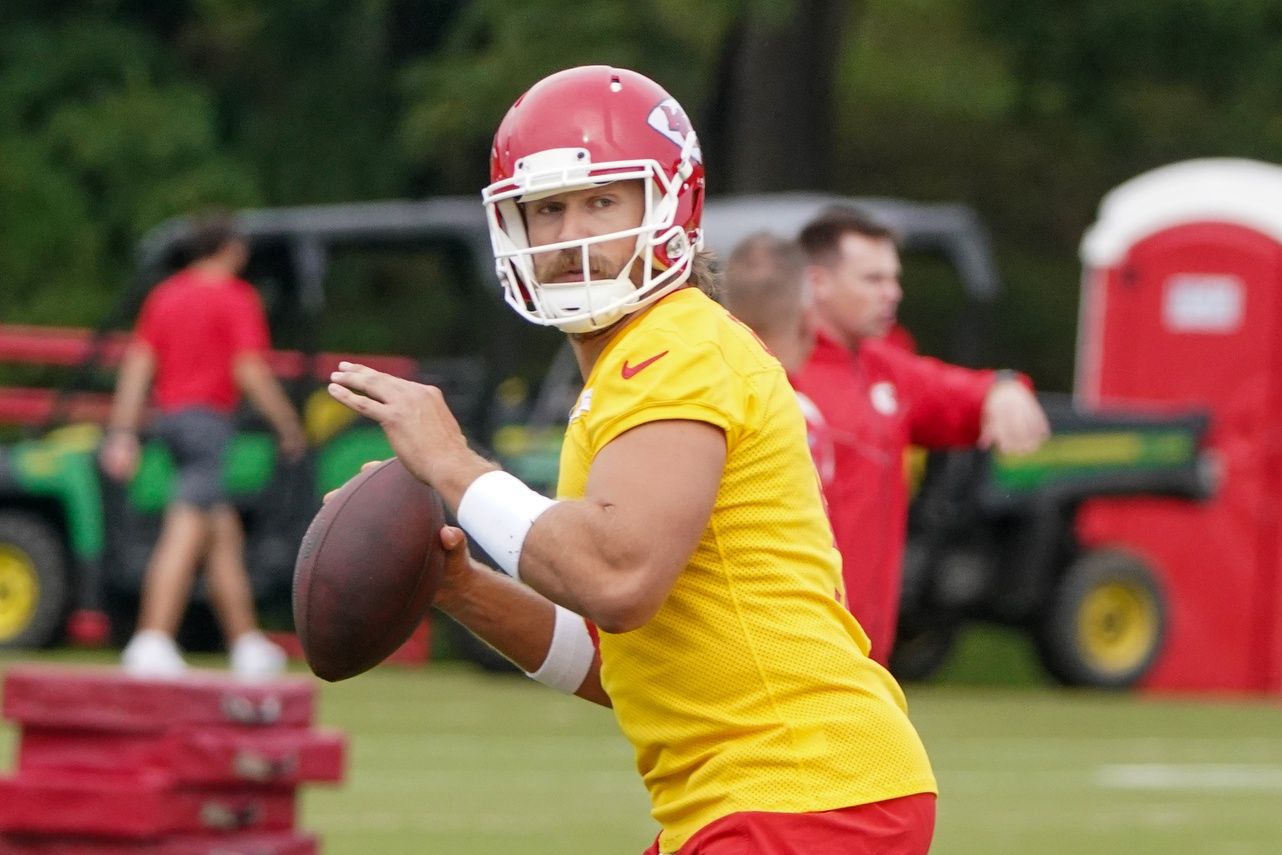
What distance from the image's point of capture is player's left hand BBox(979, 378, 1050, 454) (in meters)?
6.40

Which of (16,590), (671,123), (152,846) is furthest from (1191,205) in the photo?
(671,123)

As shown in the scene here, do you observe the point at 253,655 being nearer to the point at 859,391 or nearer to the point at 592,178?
the point at 859,391

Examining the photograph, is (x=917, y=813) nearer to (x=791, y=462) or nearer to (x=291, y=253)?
(x=791, y=462)

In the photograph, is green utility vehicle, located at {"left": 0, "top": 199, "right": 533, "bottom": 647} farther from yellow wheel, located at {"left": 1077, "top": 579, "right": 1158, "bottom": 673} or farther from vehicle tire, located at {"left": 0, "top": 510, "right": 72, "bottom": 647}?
yellow wheel, located at {"left": 1077, "top": 579, "right": 1158, "bottom": 673}

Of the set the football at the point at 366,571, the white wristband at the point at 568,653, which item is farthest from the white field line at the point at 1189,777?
the football at the point at 366,571

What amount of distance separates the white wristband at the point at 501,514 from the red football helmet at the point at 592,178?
0.88ft

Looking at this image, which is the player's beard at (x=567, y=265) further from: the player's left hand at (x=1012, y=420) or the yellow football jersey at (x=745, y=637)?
the player's left hand at (x=1012, y=420)

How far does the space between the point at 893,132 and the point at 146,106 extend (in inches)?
297

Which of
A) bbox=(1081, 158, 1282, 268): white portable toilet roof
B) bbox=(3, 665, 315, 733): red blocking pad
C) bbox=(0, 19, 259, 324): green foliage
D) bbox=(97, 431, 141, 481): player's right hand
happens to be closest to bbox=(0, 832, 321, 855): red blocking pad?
bbox=(3, 665, 315, 733): red blocking pad

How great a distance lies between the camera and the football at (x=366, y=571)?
13.3ft

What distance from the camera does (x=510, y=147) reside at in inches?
154

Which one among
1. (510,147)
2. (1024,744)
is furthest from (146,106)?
(510,147)

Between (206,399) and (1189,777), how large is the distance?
4.81 metres

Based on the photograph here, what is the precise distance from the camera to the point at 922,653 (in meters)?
14.4
